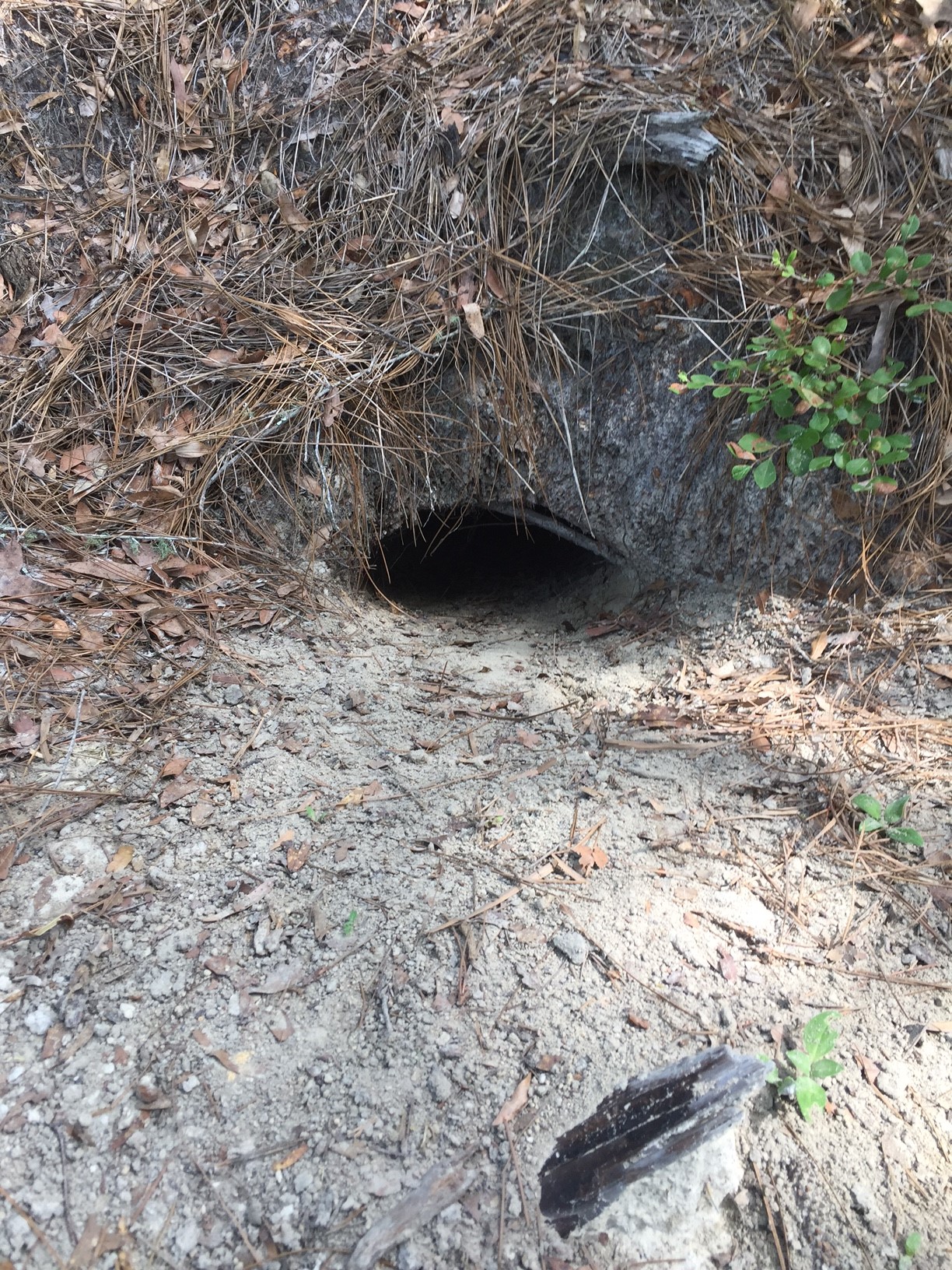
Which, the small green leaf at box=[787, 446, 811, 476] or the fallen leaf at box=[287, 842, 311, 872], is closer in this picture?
the fallen leaf at box=[287, 842, 311, 872]

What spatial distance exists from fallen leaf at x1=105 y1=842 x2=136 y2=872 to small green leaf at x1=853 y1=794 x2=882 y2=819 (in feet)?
6.27

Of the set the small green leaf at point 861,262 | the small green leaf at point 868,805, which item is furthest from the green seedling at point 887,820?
the small green leaf at point 861,262

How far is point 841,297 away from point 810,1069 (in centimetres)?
218

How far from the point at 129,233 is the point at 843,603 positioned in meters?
3.11

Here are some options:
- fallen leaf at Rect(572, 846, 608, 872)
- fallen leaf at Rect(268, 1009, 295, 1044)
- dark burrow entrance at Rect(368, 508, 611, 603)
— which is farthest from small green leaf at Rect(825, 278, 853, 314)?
fallen leaf at Rect(268, 1009, 295, 1044)

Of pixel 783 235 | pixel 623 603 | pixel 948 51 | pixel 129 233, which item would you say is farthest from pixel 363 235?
pixel 948 51

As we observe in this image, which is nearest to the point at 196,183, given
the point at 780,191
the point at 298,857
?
the point at 780,191

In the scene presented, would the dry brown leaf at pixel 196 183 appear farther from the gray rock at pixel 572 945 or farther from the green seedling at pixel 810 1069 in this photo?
the green seedling at pixel 810 1069

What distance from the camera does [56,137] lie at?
9.79ft

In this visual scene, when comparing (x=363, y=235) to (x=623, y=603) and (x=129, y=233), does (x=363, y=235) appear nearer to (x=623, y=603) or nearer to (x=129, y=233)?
(x=129, y=233)

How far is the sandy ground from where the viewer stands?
1.31m

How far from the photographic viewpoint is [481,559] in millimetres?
4930

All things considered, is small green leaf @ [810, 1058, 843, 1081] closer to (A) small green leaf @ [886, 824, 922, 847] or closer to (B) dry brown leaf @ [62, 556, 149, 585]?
(A) small green leaf @ [886, 824, 922, 847]

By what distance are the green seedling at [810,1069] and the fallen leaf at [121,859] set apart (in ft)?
5.10
